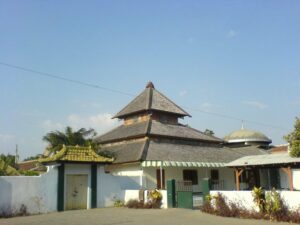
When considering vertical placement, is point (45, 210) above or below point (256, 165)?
below

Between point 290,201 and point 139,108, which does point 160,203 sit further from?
point 139,108

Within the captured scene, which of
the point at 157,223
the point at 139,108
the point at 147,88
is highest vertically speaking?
the point at 147,88

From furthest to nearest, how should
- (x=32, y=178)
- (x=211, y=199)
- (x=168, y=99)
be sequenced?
1. (x=168, y=99)
2. (x=32, y=178)
3. (x=211, y=199)

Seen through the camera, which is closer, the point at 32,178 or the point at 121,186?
the point at 32,178

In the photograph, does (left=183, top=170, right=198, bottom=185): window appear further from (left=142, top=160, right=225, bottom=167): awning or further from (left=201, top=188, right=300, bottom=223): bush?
(left=201, top=188, right=300, bottom=223): bush

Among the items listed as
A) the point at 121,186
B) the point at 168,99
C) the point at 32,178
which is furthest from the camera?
the point at 168,99

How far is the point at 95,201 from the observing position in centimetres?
2264

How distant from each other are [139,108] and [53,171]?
44.1 ft

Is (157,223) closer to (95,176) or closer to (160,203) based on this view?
(160,203)

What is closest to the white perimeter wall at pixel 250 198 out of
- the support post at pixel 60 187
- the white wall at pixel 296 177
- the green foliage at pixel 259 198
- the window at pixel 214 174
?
the green foliage at pixel 259 198

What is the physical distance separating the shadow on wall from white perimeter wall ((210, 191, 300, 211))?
10.3 metres

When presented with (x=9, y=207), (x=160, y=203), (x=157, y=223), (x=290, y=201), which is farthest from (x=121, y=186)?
(x=290, y=201)

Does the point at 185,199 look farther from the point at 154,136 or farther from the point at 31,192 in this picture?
the point at 154,136

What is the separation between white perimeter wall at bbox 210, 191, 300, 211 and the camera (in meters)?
14.6
